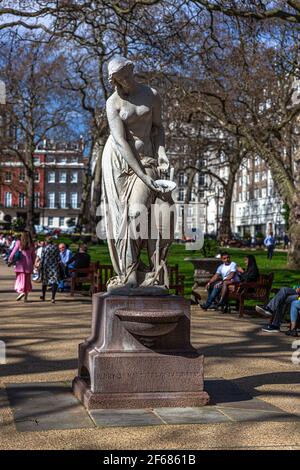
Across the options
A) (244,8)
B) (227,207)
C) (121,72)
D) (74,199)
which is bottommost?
(121,72)

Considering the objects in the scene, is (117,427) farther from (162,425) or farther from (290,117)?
(290,117)

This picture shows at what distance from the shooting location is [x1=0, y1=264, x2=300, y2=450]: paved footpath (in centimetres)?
549

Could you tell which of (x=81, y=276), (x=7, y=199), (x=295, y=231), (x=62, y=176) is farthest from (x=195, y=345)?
(x=62, y=176)

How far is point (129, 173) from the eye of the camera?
7.25 metres

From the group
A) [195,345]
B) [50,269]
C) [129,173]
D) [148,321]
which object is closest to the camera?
[148,321]

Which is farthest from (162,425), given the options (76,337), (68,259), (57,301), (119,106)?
(68,259)

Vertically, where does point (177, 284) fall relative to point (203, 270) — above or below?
below

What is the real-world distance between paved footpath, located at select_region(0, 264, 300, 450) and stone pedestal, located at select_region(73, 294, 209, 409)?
2.06 ft

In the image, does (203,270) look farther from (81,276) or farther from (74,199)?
(74,199)

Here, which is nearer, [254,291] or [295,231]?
[254,291]

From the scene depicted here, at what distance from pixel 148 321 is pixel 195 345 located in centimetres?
410

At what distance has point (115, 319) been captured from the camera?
674cm

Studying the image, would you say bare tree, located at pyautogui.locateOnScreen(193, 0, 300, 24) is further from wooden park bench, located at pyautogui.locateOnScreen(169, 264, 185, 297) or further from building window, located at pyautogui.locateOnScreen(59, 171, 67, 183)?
building window, located at pyautogui.locateOnScreen(59, 171, 67, 183)

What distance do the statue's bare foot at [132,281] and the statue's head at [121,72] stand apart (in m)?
1.84
